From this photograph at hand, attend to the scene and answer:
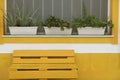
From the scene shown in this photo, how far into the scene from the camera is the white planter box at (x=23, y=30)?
4828mm

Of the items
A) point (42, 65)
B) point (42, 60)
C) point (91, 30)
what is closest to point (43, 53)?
point (42, 60)

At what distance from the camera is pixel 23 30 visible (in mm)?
4848

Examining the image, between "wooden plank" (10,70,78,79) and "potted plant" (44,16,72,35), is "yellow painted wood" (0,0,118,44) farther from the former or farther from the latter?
"wooden plank" (10,70,78,79)

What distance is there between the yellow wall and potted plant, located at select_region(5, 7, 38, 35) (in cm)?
81

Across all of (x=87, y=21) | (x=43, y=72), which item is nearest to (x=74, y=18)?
(x=87, y=21)

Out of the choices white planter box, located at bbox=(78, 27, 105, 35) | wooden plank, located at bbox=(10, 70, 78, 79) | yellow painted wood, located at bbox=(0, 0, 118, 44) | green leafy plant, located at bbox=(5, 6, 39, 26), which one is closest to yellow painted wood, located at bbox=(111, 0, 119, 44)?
yellow painted wood, located at bbox=(0, 0, 118, 44)

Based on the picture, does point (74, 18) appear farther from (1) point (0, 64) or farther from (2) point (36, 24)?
(1) point (0, 64)

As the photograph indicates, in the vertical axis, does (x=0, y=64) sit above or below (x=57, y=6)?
below

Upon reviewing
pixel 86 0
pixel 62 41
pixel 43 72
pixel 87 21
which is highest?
pixel 86 0

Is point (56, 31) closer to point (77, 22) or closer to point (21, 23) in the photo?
point (77, 22)

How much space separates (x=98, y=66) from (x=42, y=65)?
89cm

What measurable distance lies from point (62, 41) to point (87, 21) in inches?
19.1

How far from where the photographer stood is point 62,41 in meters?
4.88

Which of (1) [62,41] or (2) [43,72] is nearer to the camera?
(2) [43,72]
